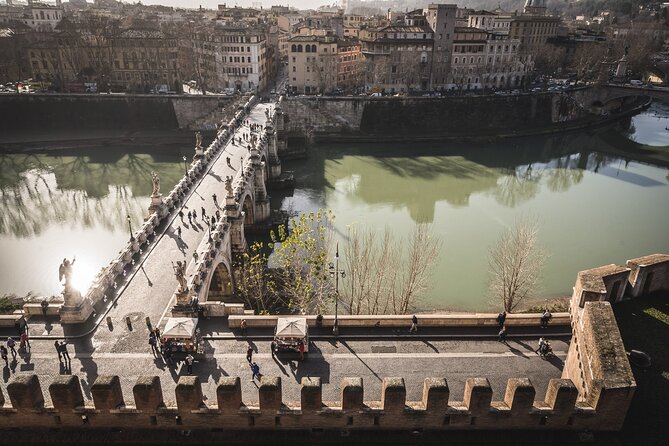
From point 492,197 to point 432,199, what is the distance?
5765mm

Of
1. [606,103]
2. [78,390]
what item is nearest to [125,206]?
[78,390]

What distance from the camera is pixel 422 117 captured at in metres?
68.9

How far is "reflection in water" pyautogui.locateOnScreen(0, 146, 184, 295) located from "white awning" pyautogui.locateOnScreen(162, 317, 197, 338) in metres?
16.9

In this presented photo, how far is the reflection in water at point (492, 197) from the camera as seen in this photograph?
3403 centimetres

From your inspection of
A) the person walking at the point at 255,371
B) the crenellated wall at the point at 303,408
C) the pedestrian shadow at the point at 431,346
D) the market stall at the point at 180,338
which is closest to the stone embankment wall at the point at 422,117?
the market stall at the point at 180,338

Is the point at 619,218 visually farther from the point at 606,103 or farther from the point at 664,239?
the point at 606,103

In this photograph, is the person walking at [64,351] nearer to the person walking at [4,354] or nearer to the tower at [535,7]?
the person walking at [4,354]

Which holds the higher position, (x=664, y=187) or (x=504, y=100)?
(x=504, y=100)

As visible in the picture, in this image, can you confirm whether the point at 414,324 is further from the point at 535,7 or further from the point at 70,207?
the point at 535,7

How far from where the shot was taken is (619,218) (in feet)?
137


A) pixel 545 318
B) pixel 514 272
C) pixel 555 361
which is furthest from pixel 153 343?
pixel 514 272

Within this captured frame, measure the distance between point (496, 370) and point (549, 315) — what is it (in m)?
3.02

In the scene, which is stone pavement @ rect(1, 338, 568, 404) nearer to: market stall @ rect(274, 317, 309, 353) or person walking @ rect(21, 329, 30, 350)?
person walking @ rect(21, 329, 30, 350)

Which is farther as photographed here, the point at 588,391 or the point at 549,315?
the point at 549,315
